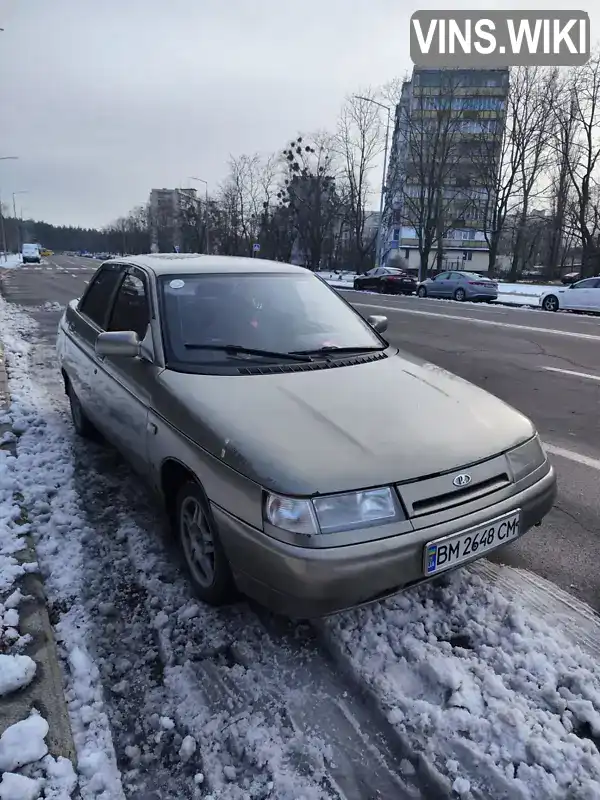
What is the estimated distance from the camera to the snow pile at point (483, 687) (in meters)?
1.89

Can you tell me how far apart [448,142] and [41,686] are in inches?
1740

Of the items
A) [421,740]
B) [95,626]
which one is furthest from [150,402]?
[421,740]

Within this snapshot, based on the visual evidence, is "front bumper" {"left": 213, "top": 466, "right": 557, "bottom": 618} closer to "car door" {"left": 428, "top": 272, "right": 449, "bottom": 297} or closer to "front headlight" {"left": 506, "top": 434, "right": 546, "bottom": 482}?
"front headlight" {"left": 506, "top": 434, "right": 546, "bottom": 482}

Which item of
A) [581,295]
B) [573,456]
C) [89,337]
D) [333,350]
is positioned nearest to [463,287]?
[581,295]

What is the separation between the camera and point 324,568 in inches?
81.2

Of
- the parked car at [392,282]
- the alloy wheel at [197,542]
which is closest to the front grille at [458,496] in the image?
the alloy wheel at [197,542]

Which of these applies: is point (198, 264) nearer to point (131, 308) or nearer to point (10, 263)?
point (131, 308)

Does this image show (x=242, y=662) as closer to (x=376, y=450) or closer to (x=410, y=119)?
(x=376, y=450)

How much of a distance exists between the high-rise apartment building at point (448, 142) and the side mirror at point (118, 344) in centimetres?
4081

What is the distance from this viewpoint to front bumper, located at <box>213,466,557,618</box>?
207cm

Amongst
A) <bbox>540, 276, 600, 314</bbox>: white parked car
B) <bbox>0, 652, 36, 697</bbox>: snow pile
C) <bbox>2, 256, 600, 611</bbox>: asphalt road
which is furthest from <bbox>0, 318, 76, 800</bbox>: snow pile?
<bbox>540, 276, 600, 314</bbox>: white parked car

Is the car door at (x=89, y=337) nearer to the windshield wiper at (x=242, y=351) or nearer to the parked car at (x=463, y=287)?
the windshield wiper at (x=242, y=351)

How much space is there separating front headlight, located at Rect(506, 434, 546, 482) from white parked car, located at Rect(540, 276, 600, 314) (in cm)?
1797

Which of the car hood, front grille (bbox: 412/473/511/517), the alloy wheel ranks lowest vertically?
the alloy wheel
